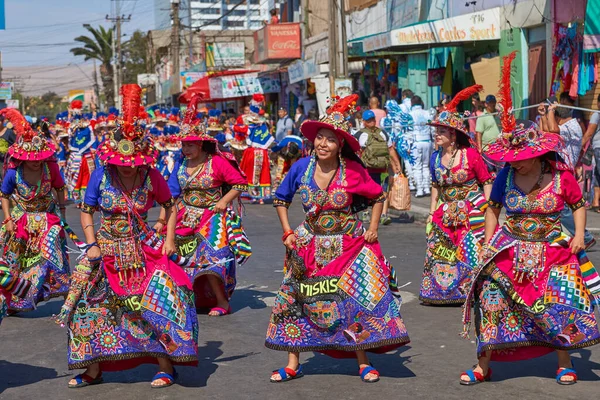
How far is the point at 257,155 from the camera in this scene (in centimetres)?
2139

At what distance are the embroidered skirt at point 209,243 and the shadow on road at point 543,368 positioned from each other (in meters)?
3.14

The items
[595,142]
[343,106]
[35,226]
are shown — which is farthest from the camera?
[595,142]

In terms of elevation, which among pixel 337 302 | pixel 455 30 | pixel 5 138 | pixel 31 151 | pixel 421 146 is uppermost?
pixel 455 30

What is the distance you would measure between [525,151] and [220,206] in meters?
3.67

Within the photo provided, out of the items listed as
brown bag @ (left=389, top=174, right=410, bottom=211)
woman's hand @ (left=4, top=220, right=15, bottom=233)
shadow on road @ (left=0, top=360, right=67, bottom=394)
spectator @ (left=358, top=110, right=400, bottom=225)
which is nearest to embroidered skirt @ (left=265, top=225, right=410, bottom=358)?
shadow on road @ (left=0, top=360, right=67, bottom=394)

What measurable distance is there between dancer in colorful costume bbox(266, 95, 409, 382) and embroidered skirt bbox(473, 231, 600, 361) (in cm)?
61

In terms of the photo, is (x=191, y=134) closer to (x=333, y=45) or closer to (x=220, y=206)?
(x=220, y=206)

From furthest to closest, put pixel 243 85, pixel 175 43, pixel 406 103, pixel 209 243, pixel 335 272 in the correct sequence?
pixel 175 43 → pixel 243 85 → pixel 406 103 → pixel 209 243 → pixel 335 272

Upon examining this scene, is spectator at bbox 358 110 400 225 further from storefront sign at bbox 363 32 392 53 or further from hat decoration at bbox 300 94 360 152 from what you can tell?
hat decoration at bbox 300 94 360 152

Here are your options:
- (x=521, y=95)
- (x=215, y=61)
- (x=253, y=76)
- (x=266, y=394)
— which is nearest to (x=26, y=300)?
(x=266, y=394)

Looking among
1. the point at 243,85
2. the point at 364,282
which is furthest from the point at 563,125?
the point at 243,85

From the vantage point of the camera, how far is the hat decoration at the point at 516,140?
21.1 feet

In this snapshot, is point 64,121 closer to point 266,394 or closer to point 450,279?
point 450,279

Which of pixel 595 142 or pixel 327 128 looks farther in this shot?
pixel 595 142
